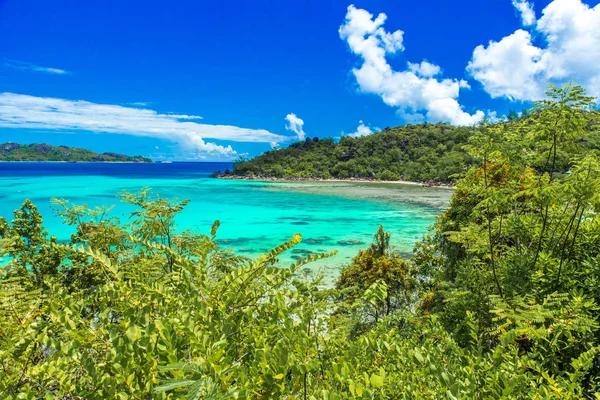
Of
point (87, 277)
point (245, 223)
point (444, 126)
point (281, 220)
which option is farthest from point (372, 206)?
point (444, 126)

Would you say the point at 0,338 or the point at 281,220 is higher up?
the point at 0,338

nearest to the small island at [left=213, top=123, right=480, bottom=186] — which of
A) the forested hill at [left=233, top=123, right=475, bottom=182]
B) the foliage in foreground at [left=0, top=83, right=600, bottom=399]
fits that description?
the forested hill at [left=233, top=123, right=475, bottom=182]

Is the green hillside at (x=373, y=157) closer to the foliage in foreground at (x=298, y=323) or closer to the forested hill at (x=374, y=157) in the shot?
the forested hill at (x=374, y=157)

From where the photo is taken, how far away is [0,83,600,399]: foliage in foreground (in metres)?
1.73

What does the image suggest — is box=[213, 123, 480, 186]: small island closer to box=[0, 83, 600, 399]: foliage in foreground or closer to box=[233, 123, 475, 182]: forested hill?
box=[233, 123, 475, 182]: forested hill

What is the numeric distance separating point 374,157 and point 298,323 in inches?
4373

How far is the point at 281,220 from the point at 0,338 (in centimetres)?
3130

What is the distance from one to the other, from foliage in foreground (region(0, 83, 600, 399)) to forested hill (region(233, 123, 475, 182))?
85733 mm

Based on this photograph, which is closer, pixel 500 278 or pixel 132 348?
pixel 132 348

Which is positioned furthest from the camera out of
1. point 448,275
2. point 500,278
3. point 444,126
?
point 444,126

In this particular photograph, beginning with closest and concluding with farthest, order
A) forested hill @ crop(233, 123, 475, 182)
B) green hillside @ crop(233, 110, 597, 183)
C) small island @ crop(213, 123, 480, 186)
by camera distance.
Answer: small island @ crop(213, 123, 480, 186), green hillside @ crop(233, 110, 597, 183), forested hill @ crop(233, 123, 475, 182)

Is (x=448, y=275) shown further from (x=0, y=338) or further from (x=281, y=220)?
(x=281, y=220)

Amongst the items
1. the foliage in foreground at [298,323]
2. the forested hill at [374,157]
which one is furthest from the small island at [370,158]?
the foliage in foreground at [298,323]

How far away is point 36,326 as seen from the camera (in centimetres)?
191
